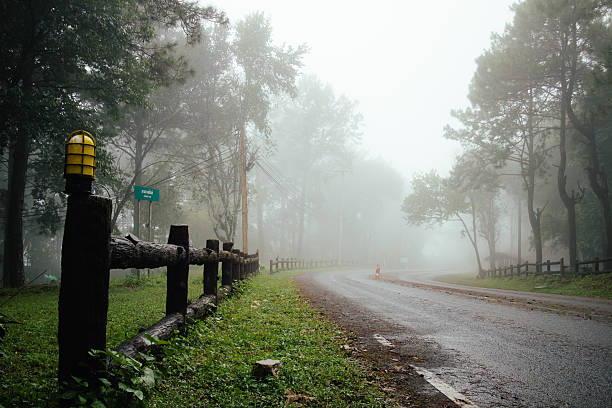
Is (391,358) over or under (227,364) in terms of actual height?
under

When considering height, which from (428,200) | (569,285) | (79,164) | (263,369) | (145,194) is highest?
(428,200)

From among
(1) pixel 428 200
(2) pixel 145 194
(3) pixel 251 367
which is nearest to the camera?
(3) pixel 251 367

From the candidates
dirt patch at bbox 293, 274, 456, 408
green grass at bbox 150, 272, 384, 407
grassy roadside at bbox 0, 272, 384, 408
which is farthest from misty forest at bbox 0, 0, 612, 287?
dirt patch at bbox 293, 274, 456, 408

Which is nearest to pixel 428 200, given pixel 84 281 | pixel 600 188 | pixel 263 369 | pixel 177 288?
pixel 600 188

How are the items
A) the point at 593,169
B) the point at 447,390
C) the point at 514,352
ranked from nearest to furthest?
the point at 447,390 → the point at 514,352 → the point at 593,169

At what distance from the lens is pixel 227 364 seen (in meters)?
3.74

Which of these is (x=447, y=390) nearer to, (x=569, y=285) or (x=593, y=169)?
(x=569, y=285)

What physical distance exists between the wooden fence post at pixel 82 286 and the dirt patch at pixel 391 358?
2.21 metres

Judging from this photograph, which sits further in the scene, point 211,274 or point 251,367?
point 211,274

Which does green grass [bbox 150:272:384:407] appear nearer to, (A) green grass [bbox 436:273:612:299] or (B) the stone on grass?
(B) the stone on grass

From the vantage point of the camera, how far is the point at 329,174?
56.2 m

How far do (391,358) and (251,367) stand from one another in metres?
1.70

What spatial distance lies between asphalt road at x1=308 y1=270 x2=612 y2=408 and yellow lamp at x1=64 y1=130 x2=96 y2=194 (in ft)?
10.6

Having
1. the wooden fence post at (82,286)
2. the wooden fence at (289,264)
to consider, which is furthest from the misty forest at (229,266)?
the wooden fence at (289,264)
